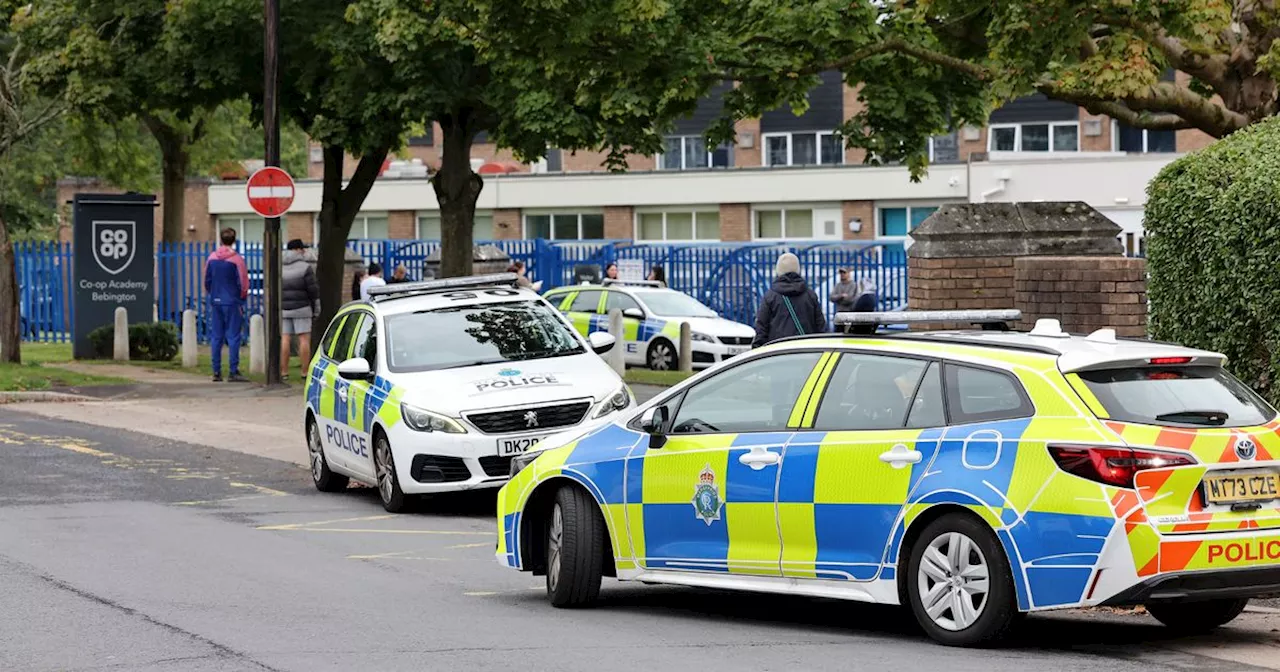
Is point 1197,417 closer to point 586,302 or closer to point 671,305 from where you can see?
point 671,305

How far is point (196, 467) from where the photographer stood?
666 inches

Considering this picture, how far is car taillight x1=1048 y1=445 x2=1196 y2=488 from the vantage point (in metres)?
7.31

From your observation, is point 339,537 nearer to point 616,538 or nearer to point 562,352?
point 562,352

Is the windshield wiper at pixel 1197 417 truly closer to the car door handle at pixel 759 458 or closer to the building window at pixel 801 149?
the car door handle at pixel 759 458

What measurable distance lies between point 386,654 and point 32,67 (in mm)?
21694

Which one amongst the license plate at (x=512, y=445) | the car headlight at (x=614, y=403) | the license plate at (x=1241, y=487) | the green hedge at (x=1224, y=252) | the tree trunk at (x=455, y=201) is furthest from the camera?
the tree trunk at (x=455, y=201)

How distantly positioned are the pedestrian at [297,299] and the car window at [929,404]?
713 inches

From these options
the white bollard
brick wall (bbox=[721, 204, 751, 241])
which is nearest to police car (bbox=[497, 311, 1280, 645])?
the white bollard

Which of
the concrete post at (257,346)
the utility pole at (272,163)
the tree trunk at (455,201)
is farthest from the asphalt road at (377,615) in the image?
the tree trunk at (455,201)

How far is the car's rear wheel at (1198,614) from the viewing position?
321 inches

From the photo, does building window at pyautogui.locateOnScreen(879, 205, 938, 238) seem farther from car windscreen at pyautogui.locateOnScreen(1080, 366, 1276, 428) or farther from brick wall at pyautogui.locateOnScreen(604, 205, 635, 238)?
car windscreen at pyautogui.locateOnScreen(1080, 366, 1276, 428)

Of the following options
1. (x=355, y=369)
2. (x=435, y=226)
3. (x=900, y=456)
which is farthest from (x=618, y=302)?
(x=435, y=226)

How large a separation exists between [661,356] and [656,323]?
0.52 m

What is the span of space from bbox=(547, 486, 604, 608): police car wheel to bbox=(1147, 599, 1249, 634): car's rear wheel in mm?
2624
